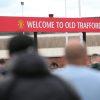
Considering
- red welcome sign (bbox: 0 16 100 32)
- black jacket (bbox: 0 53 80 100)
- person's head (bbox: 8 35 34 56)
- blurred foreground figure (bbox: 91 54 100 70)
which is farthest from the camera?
red welcome sign (bbox: 0 16 100 32)

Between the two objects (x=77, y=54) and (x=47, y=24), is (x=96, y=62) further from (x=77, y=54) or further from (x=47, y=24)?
(x=47, y=24)

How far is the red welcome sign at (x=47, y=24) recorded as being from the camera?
21.8m

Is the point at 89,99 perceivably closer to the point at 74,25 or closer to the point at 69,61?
the point at 69,61

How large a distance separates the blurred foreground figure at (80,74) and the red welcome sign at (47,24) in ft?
54.9

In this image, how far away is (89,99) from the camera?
185 inches

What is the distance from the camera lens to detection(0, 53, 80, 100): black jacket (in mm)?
3465

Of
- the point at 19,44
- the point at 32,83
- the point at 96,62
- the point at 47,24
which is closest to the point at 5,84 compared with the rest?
the point at 32,83

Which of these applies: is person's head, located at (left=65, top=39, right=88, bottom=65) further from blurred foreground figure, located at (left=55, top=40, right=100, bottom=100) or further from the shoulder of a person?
the shoulder of a person

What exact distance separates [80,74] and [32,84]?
134 cm

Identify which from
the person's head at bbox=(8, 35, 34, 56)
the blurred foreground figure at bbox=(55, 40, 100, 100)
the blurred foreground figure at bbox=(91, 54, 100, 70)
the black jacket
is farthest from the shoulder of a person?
the blurred foreground figure at bbox=(91, 54, 100, 70)

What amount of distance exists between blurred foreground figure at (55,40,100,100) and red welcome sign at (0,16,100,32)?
1674 centimetres

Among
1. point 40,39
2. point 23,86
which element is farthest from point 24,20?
point 40,39

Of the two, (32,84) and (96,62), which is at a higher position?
(32,84)

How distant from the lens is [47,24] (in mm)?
22500
